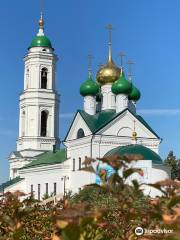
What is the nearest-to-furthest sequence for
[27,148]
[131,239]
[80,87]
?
1. [131,239]
2. [80,87]
3. [27,148]

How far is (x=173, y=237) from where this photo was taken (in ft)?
5.08

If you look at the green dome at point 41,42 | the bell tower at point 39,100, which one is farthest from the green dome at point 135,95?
the green dome at point 41,42

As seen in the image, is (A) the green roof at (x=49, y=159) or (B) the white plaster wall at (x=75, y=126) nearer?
(B) the white plaster wall at (x=75, y=126)

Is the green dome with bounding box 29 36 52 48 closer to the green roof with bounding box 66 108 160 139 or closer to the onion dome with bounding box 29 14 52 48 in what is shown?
the onion dome with bounding box 29 14 52 48

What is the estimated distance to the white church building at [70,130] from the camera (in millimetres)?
33125

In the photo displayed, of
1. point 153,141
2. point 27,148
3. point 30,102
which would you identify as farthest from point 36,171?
point 153,141

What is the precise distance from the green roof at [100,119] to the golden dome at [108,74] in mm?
2475

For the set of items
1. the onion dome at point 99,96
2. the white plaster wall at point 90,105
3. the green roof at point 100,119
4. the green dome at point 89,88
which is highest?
the green dome at point 89,88

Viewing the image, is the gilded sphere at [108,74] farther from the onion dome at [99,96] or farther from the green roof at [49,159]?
the green roof at [49,159]

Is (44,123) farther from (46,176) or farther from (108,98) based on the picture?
(108,98)

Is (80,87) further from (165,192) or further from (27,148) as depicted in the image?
(165,192)

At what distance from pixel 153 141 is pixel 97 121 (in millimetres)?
3743

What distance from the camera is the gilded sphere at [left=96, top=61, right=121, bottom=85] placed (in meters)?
37.3

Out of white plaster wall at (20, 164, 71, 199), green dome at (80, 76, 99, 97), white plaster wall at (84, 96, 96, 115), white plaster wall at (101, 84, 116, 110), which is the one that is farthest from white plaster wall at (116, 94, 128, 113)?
white plaster wall at (20, 164, 71, 199)
